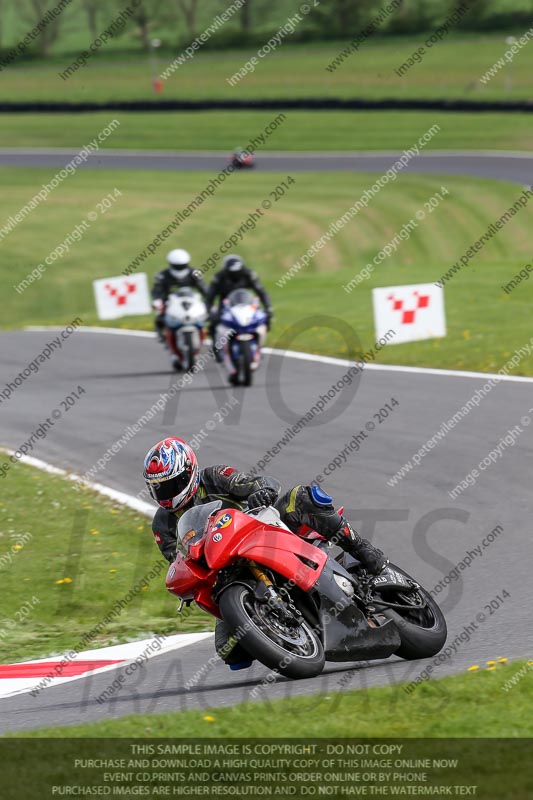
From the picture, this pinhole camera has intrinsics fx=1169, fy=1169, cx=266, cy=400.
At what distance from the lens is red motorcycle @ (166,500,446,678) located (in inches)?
237

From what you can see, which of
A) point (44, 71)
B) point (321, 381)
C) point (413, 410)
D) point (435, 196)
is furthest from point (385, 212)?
point (44, 71)

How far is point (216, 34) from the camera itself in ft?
244

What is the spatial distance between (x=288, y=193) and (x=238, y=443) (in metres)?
28.1

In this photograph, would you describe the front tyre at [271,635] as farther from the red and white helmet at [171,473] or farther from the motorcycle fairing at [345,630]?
the red and white helmet at [171,473]

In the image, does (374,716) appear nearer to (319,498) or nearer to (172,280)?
(319,498)

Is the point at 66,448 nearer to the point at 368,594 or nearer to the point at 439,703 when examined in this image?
the point at 368,594

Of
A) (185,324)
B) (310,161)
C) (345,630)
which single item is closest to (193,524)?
(345,630)

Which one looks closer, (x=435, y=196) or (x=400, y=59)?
(x=435, y=196)

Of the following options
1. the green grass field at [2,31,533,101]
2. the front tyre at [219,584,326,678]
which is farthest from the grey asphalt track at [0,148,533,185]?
the front tyre at [219,584,326,678]

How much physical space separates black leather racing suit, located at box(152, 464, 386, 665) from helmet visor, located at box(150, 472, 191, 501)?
0.57 ft

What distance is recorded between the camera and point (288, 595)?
630 cm

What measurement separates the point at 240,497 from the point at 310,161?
39.7 meters

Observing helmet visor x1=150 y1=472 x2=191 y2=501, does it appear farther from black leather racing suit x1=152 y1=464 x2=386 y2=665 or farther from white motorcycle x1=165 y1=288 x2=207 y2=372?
white motorcycle x1=165 y1=288 x2=207 y2=372

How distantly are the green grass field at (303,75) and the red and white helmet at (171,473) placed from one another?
159 ft
